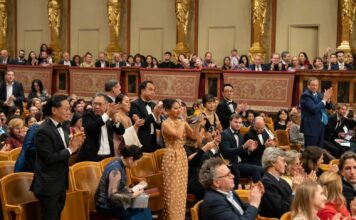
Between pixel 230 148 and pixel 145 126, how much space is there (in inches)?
39.7

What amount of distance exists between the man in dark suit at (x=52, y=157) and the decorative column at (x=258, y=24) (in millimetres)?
10680

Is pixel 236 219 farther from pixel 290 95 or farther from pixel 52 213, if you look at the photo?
pixel 290 95

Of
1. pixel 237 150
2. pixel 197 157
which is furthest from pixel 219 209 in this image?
pixel 237 150

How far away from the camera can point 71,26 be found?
18.8 m

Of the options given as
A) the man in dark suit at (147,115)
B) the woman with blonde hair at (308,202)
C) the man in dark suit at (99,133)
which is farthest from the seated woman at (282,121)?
the woman with blonde hair at (308,202)

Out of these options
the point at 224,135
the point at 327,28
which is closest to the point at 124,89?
the point at 327,28

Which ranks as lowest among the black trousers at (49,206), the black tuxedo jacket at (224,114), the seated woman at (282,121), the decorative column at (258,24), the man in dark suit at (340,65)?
the black trousers at (49,206)

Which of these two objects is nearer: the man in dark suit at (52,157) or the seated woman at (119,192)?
the man in dark suit at (52,157)

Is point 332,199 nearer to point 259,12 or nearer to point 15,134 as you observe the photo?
point 15,134

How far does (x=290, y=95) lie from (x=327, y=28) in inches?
137

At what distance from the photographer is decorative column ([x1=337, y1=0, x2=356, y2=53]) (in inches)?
544

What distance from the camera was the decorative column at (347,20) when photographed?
13.8 meters

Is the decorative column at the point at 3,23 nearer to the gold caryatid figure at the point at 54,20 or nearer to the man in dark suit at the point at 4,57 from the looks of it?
the gold caryatid figure at the point at 54,20

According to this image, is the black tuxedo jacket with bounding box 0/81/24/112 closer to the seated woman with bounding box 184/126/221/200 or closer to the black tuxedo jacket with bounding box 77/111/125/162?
the black tuxedo jacket with bounding box 77/111/125/162
